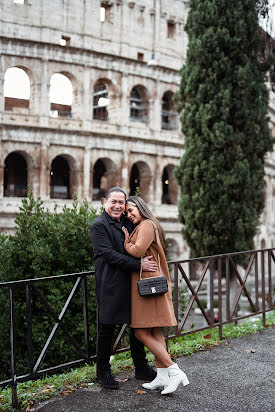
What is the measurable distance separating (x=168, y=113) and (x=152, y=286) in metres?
22.9

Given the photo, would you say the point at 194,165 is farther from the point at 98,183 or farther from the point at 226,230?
the point at 98,183

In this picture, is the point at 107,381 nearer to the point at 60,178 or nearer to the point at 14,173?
the point at 14,173

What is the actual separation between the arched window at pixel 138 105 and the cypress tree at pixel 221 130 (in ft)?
30.2

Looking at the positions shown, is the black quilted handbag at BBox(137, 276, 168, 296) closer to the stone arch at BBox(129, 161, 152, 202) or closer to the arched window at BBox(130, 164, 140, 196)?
the stone arch at BBox(129, 161, 152, 202)

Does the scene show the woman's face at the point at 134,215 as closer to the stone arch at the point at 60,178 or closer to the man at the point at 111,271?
the man at the point at 111,271

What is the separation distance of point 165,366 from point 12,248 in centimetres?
413

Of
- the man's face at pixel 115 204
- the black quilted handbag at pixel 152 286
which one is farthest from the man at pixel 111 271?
the black quilted handbag at pixel 152 286

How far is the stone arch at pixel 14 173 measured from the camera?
2344cm

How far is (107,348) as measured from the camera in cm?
437

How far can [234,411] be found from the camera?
3885mm

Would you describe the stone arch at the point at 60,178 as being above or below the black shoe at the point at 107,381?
above

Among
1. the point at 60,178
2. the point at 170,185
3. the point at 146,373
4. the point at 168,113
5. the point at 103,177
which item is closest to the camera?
the point at 146,373

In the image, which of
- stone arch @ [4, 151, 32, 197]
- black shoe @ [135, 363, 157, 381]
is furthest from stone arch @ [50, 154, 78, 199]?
black shoe @ [135, 363, 157, 381]

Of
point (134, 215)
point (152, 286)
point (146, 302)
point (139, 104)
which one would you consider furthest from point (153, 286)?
point (139, 104)
